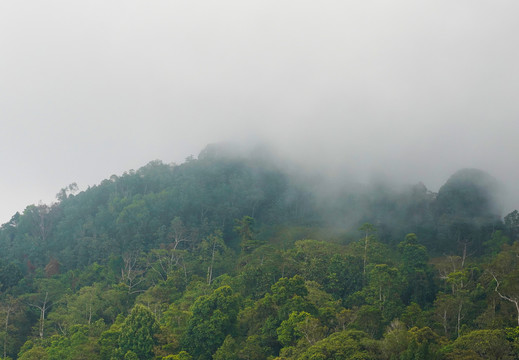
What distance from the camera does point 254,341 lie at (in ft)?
144

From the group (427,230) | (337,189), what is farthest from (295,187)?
(427,230)

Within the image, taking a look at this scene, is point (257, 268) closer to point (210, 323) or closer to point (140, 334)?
point (210, 323)

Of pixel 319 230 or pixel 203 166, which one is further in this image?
pixel 203 166

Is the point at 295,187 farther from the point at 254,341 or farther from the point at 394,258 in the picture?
the point at 254,341

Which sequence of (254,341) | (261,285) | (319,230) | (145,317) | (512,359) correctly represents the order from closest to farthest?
1. (512,359)
2. (254,341)
3. (145,317)
4. (261,285)
5. (319,230)

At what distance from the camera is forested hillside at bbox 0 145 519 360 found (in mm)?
43406

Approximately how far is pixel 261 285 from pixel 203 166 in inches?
1507

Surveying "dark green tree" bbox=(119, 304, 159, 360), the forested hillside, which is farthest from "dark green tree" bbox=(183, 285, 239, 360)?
"dark green tree" bbox=(119, 304, 159, 360)

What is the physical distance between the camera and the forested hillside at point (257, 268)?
4341cm

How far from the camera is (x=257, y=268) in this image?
55906mm

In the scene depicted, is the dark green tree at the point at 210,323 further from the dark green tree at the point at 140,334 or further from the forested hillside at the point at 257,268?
the dark green tree at the point at 140,334

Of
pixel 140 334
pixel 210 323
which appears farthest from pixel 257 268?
pixel 140 334

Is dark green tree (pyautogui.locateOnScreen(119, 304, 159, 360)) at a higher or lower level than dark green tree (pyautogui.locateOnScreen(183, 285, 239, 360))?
higher

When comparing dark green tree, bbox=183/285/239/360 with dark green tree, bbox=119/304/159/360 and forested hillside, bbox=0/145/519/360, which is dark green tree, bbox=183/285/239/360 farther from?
dark green tree, bbox=119/304/159/360
